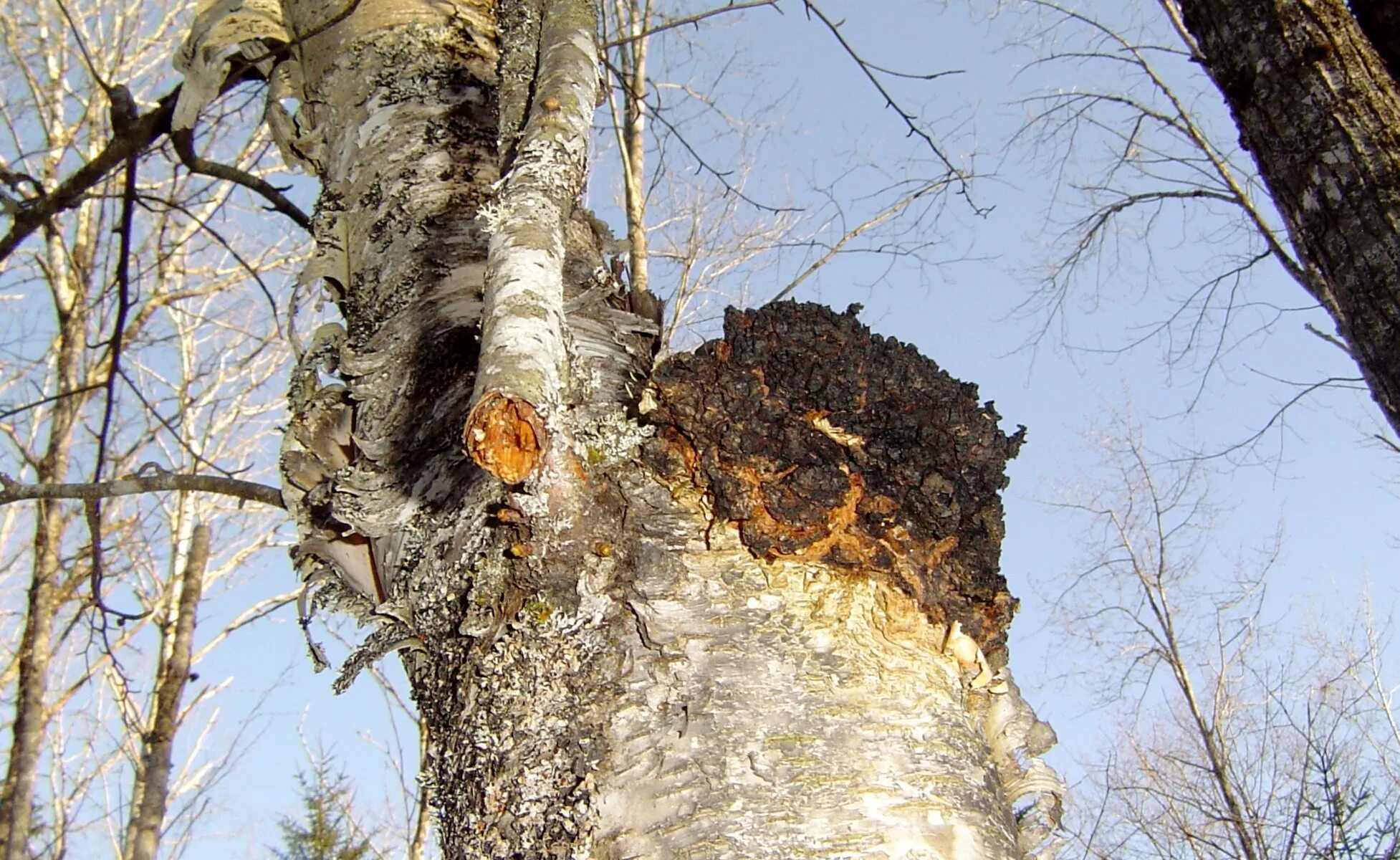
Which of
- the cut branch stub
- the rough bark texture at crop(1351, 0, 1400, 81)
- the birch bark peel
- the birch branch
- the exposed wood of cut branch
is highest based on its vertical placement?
the rough bark texture at crop(1351, 0, 1400, 81)

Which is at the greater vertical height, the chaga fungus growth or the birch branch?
the birch branch

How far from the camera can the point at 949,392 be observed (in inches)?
46.8

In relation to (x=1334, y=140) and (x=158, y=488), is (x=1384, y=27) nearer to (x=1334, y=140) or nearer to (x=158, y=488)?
(x=1334, y=140)

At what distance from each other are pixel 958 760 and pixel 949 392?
447 millimetres

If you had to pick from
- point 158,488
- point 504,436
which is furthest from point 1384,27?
point 158,488

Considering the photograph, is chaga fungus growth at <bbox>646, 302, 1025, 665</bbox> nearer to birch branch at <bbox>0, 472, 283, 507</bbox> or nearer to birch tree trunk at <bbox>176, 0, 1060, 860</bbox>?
birch tree trunk at <bbox>176, 0, 1060, 860</bbox>

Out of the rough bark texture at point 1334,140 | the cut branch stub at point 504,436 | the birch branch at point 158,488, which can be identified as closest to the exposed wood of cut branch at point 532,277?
the cut branch stub at point 504,436

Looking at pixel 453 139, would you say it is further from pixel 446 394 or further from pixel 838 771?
pixel 838 771

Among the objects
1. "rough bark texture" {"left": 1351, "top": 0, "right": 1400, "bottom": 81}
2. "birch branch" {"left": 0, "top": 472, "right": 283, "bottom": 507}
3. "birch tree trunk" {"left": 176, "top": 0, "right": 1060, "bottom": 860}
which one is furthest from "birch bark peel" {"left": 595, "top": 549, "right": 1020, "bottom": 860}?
"rough bark texture" {"left": 1351, "top": 0, "right": 1400, "bottom": 81}

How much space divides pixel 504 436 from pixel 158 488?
153cm

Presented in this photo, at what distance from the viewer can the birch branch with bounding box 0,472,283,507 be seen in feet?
6.64

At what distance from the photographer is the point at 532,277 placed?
3.33ft

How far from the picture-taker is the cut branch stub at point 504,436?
0.90m

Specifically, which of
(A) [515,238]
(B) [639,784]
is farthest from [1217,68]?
(B) [639,784]
